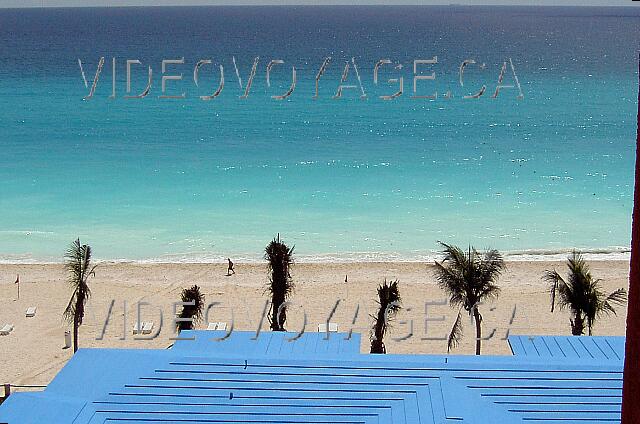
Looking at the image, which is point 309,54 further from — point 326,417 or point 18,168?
point 326,417

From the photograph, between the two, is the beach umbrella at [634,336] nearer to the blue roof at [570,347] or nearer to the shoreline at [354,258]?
the blue roof at [570,347]

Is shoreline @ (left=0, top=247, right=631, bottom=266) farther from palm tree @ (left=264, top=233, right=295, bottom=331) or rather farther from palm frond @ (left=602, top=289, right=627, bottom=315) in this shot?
palm tree @ (left=264, top=233, right=295, bottom=331)

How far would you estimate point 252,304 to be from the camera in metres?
21.4

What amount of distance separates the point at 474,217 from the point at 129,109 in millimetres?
31941

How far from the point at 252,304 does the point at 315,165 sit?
82.7 ft

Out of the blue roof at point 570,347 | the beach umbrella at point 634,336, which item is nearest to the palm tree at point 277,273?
the blue roof at point 570,347

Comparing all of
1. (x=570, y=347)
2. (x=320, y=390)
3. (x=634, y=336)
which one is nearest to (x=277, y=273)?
(x=320, y=390)

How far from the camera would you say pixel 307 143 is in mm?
52125

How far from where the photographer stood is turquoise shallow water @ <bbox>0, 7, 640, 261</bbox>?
108 feet

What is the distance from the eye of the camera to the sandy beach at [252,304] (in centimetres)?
1800

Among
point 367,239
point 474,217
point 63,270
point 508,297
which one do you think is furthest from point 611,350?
point 474,217

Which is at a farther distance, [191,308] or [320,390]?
[191,308]

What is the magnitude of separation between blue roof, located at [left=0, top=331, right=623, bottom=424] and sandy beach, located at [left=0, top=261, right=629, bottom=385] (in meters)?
5.07

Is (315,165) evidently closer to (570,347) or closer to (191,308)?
(191,308)
